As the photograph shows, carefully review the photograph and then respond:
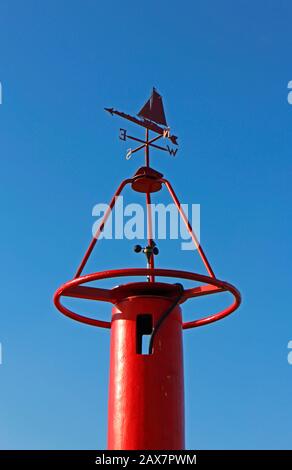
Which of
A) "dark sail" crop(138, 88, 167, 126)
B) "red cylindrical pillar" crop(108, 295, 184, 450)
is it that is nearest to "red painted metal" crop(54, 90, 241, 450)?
"red cylindrical pillar" crop(108, 295, 184, 450)

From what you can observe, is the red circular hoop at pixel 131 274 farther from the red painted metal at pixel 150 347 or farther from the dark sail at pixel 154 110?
the dark sail at pixel 154 110

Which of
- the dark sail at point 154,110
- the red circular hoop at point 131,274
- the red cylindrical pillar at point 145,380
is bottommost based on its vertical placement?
the red cylindrical pillar at point 145,380

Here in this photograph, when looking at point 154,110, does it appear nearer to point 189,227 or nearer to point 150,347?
point 189,227

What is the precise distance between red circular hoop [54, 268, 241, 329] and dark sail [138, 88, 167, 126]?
316 centimetres

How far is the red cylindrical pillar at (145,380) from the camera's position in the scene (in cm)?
1122

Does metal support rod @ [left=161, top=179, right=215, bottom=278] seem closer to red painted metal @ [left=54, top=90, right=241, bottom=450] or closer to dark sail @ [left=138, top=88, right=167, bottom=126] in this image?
red painted metal @ [left=54, top=90, right=241, bottom=450]

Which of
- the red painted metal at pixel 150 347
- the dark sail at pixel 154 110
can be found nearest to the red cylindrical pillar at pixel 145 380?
the red painted metal at pixel 150 347

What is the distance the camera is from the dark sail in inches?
539

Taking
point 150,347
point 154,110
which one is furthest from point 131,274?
point 154,110

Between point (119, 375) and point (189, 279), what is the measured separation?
173 centimetres

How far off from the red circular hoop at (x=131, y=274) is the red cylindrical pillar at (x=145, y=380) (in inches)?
14.5
